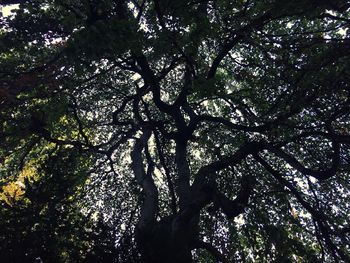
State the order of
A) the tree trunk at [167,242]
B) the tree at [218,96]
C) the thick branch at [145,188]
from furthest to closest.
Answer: the thick branch at [145,188], the tree trunk at [167,242], the tree at [218,96]

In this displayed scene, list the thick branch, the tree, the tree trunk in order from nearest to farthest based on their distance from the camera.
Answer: the tree, the tree trunk, the thick branch

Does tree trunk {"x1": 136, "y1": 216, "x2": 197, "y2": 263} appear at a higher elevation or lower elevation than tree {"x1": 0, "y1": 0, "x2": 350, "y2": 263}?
lower

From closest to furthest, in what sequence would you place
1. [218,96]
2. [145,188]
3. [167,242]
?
[167,242] → [218,96] → [145,188]

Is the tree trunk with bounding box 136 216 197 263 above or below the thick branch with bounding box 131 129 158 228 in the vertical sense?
below

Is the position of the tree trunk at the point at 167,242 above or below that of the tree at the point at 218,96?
below

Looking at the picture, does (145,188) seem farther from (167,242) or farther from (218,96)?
(218,96)

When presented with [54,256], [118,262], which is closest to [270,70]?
[118,262]

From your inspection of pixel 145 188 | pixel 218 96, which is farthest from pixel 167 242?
pixel 218 96

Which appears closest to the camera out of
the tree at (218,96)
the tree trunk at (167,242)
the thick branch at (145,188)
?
the tree at (218,96)

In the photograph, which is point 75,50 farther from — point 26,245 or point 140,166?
point 140,166

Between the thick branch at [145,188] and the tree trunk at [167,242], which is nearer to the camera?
the tree trunk at [167,242]

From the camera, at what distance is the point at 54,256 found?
8.37 metres

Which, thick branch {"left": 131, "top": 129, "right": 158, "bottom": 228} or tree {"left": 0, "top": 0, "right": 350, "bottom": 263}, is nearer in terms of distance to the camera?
tree {"left": 0, "top": 0, "right": 350, "bottom": 263}

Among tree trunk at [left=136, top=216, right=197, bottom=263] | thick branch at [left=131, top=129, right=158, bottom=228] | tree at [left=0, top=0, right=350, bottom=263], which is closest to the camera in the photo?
tree at [left=0, top=0, right=350, bottom=263]
